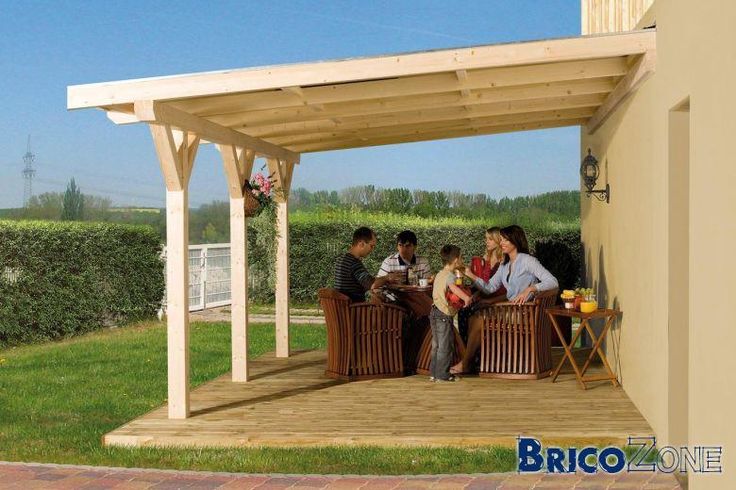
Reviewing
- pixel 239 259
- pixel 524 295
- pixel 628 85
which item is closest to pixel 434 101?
pixel 628 85

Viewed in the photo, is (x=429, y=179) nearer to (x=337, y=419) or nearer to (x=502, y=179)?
(x=502, y=179)

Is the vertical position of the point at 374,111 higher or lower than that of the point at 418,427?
higher

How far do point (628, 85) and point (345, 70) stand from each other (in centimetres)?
232

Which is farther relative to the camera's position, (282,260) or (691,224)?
(282,260)

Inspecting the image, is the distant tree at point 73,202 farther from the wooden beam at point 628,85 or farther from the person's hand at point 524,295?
the person's hand at point 524,295

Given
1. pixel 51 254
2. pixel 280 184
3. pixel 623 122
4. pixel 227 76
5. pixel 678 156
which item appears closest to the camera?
pixel 678 156

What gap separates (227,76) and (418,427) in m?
2.97

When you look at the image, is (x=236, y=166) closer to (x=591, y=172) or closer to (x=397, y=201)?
(x=591, y=172)

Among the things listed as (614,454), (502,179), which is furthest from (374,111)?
(502,179)

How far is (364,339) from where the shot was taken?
9.22 meters

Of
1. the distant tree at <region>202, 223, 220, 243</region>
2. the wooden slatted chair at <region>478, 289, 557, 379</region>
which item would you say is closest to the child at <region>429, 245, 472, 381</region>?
the wooden slatted chair at <region>478, 289, 557, 379</region>

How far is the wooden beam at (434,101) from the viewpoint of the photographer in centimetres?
826

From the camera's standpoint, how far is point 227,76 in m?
6.89

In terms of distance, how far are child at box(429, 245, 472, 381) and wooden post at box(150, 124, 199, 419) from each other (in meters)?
2.39
